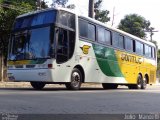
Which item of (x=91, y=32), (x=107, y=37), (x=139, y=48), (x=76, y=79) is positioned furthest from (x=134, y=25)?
(x=76, y=79)

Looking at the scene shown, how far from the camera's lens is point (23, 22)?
1584cm

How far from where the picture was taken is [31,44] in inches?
590

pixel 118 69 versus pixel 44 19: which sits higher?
pixel 44 19

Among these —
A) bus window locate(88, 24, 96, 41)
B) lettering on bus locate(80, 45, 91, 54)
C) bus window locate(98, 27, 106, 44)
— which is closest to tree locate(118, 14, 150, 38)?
bus window locate(98, 27, 106, 44)

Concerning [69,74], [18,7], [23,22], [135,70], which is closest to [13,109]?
[69,74]

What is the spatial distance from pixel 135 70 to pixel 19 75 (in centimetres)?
897

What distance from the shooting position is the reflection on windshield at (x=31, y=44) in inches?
572

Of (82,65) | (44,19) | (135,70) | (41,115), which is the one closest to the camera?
(41,115)

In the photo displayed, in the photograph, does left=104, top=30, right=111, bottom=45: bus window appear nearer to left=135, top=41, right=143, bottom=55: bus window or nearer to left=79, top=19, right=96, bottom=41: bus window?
left=79, top=19, right=96, bottom=41: bus window

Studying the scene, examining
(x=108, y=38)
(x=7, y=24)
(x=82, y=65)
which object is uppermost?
(x=7, y=24)

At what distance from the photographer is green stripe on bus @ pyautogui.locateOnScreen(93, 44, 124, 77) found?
694 inches

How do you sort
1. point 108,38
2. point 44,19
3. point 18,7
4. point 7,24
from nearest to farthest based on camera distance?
point 44,19 → point 108,38 → point 7,24 → point 18,7

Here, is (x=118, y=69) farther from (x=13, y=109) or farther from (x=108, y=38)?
(x=13, y=109)

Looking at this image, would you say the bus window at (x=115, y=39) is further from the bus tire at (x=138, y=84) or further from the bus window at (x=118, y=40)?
the bus tire at (x=138, y=84)
